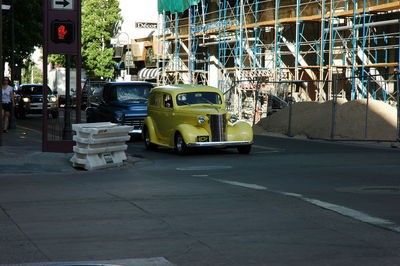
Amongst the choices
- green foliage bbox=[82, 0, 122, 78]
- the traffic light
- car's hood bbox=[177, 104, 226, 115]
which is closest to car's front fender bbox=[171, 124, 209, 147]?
car's hood bbox=[177, 104, 226, 115]

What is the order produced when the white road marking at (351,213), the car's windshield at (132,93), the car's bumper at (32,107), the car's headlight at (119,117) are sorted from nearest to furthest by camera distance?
the white road marking at (351,213) → the car's headlight at (119,117) → the car's windshield at (132,93) → the car's bumper at (32,107)

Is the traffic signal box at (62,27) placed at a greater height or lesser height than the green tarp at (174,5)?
lesser

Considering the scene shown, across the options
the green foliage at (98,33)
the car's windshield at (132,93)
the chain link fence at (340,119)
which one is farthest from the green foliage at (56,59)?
the car's windshield at (132,93)

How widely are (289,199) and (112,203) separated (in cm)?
230

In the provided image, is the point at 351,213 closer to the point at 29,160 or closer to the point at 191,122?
the point at 29,160

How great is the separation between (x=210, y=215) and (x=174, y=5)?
50931 millimetres

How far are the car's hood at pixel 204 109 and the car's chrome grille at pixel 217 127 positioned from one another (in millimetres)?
171

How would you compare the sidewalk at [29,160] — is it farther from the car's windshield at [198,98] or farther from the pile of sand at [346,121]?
the pile of sand at [346,121]

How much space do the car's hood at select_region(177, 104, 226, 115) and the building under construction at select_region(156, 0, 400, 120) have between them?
7.25 metres

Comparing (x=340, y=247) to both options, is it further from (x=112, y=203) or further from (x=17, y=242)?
(x=112, y=203)

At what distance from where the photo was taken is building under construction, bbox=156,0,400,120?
36344mm

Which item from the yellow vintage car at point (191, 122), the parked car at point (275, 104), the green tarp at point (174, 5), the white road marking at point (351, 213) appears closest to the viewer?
the white road marking at point (351, 213)

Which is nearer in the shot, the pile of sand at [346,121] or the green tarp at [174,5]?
the pile of sand at [346,121]

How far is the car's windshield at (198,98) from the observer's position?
21.0 metres
